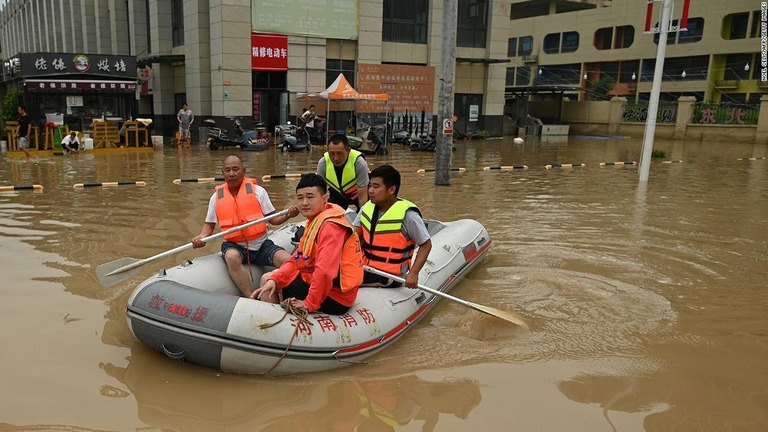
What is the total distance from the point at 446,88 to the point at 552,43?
121 ft

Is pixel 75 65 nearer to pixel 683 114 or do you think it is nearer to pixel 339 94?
pixel 339 94

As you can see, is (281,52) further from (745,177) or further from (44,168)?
(745,177)

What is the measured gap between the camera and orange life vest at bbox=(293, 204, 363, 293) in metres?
3.85

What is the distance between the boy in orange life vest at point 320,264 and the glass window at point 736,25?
129 ft

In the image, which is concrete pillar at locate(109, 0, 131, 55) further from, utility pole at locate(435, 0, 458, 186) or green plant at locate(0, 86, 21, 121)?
utility pole at locate(435, 0, 458, 186)

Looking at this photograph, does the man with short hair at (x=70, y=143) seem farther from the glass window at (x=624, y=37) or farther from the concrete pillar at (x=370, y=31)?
the glass window at (x=624, y=37)

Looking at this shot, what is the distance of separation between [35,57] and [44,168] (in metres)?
5.55

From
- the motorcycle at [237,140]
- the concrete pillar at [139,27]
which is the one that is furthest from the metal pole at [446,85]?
the concrete pillar at [139,27]

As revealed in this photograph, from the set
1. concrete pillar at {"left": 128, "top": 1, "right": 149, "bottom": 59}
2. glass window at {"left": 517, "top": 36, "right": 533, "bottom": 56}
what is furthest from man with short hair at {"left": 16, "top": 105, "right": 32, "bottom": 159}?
glass window at {"left": 517, "top": 36, "right": 533, "bottom": 56}

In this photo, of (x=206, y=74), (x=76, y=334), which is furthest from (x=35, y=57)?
(x=76, y=334)

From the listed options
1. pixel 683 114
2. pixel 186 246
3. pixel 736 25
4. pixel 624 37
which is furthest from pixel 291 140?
pixel 624 37

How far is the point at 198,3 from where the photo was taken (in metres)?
19.5

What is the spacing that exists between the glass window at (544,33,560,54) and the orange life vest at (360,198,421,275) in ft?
142

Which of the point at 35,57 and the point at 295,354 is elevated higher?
the point at 35,57
